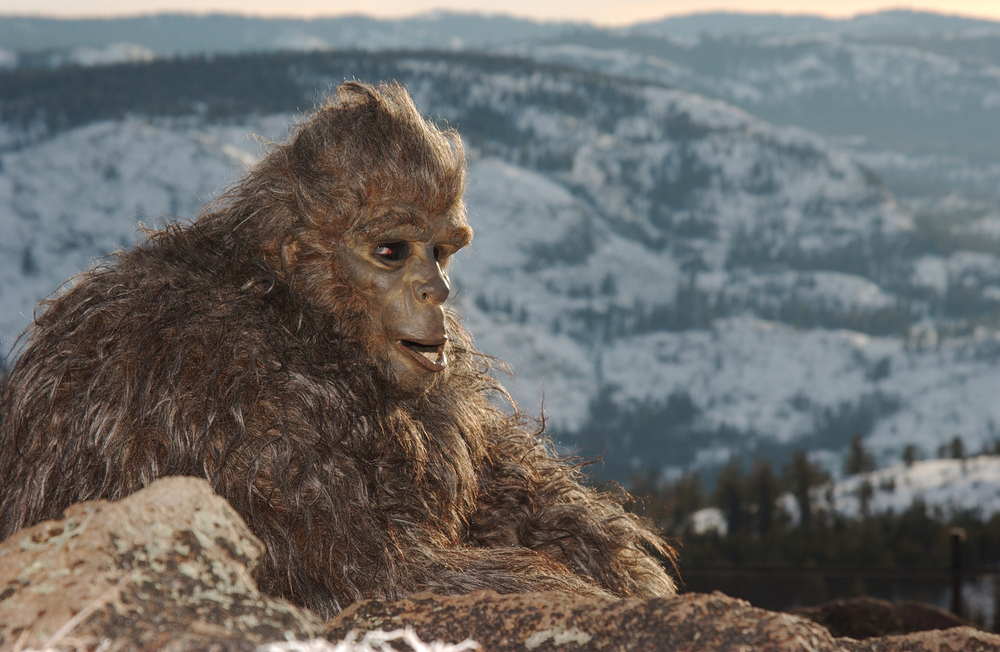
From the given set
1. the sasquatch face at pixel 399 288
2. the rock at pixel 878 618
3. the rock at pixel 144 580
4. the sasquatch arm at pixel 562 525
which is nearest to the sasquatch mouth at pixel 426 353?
the sasquatch face at pixel 399 288

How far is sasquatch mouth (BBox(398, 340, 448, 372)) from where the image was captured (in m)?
3.87

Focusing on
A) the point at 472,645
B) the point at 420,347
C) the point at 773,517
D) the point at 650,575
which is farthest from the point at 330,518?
the point at 773,517

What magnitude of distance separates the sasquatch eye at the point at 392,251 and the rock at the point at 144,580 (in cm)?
202

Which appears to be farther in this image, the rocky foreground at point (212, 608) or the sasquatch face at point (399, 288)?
the sasquatch face at point (399, 288)

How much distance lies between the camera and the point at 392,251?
12.8 ft

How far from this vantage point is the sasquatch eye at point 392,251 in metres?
3.89

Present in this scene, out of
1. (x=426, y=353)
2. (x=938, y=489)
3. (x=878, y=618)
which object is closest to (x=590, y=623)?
(x=426, y=353)

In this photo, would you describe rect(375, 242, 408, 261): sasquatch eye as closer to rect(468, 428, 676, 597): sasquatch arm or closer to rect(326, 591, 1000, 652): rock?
rect(468, 428, 676, 597): sasquatch arm

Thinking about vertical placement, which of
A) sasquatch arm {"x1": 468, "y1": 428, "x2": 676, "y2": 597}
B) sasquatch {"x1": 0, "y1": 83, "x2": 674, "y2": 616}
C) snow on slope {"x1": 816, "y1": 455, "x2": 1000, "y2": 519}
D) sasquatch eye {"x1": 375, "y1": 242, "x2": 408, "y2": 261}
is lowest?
snow on slope {"x1": 816, "y1": 455, "x2": 1000, "y2": 519}

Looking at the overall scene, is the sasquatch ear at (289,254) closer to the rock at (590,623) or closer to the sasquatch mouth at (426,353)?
the sasquatch mouth at (426,353)

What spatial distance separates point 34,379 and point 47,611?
2.20 meters

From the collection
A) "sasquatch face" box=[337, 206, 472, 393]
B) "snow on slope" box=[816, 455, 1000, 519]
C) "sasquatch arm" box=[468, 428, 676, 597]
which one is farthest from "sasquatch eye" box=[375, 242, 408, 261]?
"snow on slope" box=[816, 455, 1000, 519]

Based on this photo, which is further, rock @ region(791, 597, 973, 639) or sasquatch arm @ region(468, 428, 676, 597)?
rock @ region(791, 597, 973, 639)

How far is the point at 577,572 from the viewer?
13.7 feet
